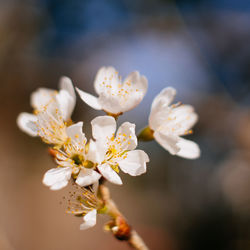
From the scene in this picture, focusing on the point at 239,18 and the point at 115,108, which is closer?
the point at 115,108

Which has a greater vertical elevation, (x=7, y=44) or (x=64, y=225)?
(x=7, y=44)

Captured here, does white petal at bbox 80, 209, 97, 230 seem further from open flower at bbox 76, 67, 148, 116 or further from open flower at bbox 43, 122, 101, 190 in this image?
open flower at bbox 76, 67, 148, 116

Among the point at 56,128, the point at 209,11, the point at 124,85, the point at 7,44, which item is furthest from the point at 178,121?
the point at 7,44

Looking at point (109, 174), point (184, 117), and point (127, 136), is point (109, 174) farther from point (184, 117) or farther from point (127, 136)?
point (184, 117)

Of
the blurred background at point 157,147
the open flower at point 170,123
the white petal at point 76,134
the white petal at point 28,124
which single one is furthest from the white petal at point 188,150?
the blurred background at point 157,147

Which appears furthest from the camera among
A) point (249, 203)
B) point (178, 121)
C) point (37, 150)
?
point (37, 150)

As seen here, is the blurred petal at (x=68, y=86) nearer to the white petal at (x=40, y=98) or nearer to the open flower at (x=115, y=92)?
the open flower at (x=115, y=92)

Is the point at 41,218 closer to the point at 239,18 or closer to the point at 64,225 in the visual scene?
the point at 64,225

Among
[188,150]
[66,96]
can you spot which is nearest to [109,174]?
[66,96]
